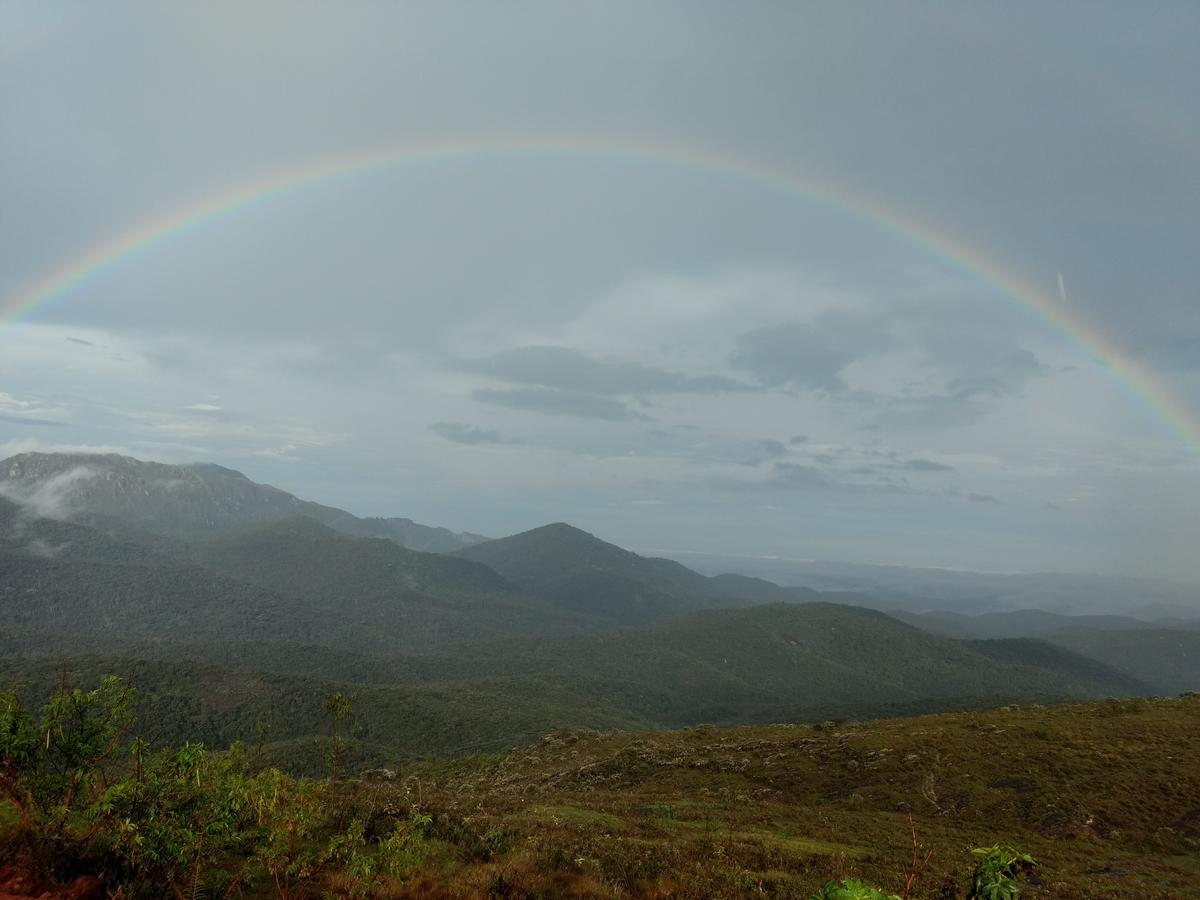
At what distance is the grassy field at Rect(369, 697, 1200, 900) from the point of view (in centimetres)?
1530

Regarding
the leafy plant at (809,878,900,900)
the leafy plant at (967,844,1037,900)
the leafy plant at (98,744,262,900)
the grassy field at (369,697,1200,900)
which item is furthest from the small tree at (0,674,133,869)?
the leafy plant at (967,844,1037,900)

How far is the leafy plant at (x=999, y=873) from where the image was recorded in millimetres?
5531

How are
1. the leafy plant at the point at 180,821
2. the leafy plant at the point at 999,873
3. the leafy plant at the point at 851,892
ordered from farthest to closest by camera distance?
the leafy plant at the point at 180,821, the leafy plant at the point at 999,873, the leafy plant at the point at 851,892

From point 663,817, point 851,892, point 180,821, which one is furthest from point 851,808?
point 851,892

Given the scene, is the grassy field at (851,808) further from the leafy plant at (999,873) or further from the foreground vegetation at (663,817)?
the leafy plant at (999,873)

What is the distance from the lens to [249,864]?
11.5 metres

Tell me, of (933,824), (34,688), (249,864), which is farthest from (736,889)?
(34,688)

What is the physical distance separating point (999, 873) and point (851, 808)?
1280 inches

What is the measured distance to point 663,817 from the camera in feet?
87.2

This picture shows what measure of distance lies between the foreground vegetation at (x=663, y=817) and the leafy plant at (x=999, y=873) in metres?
0.03

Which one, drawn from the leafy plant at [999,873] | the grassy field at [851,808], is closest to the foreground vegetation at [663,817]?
the leafy plant at [999,873]

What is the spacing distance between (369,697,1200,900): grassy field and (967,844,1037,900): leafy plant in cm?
27

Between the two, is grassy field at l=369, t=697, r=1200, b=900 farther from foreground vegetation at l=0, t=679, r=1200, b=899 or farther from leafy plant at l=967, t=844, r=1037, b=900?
leafy plant at l=967, t=844, r=1037, b=900

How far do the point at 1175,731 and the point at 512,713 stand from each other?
152m
